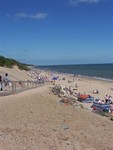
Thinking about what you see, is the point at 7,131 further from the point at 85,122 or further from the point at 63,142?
the point at 85,122

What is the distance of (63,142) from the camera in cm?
959

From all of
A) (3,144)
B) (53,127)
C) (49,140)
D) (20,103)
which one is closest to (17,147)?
(3,144)

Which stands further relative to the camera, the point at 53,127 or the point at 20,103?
the point at 20,103

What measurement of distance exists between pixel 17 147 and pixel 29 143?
1.42 feet

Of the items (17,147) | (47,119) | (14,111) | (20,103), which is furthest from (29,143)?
(20,103)

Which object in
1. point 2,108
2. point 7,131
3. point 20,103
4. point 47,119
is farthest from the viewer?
point 20,103

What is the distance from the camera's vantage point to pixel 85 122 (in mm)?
12039

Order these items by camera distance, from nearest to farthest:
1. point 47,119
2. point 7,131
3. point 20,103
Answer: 1. point 7,131
2. point 47,119
3. point 20,103

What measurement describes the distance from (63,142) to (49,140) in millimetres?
405

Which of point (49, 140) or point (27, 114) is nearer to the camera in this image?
point (49, 140)

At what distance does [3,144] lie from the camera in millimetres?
9141

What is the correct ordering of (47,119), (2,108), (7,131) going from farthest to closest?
1. (2,108)
2. (47,119)
3. (7,131)

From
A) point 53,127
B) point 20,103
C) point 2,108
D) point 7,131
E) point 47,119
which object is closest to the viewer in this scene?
point 7,131

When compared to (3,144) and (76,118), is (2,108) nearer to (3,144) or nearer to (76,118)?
(76,118)
